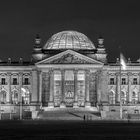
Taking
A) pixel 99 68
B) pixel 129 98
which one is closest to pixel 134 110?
pixel 129 98

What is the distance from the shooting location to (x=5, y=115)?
472 ft

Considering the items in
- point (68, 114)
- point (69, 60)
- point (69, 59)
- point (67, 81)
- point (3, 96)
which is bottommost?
point (68, 114)

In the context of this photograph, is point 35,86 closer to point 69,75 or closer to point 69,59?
point 69,75

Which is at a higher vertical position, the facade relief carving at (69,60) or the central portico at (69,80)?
the facade relief carving at (69,60)

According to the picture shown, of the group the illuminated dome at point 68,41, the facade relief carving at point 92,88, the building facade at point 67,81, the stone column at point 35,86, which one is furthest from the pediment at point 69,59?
the illuminated dome at point 68,41

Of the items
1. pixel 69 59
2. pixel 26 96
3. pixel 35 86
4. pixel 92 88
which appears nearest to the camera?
pixel 69 59

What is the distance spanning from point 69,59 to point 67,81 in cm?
620

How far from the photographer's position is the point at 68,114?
452ft

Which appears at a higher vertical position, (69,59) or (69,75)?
(69,59)

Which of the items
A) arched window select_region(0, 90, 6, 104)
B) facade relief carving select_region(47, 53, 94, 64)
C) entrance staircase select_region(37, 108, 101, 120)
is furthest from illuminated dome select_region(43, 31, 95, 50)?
entrance staircase select_region(37, 108, 101, 120)

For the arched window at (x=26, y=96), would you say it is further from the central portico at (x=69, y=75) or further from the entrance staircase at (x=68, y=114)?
the entrance staircase at (x=68, y=114)

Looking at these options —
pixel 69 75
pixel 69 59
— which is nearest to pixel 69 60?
pixel 69 59

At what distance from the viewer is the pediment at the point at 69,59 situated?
152 m

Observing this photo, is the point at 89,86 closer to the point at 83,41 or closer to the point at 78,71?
the point at 78,71
